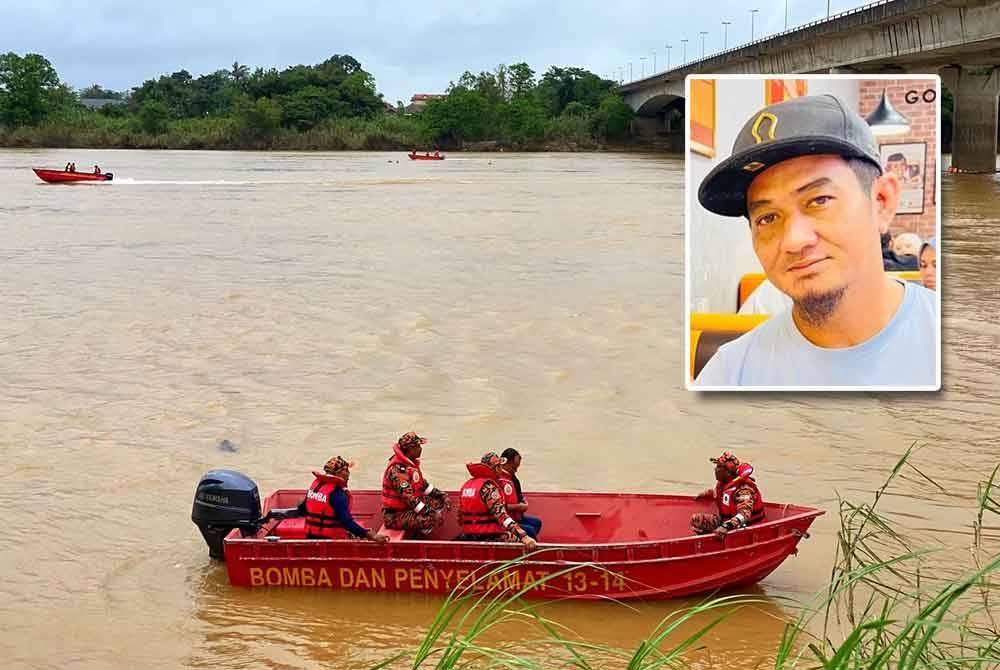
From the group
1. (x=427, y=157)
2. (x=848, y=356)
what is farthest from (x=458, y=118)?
(x=848, y=356)

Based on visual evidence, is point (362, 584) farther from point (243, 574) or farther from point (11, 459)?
point (11, 459)

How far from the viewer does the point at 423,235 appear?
101 feet

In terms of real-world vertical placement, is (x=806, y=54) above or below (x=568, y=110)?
below

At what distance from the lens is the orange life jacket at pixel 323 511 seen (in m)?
8.73

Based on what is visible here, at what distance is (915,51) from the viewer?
2812cm

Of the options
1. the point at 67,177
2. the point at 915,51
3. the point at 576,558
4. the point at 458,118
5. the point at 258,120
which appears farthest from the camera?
the point at 458,118

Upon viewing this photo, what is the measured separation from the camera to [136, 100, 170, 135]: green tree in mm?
97062

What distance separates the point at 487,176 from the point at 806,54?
26933 mm

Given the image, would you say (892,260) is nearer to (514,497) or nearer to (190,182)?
(514,497)

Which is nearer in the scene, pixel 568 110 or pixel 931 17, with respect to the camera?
pixel 931 17

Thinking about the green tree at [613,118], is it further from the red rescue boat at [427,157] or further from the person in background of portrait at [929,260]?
the person in background of portrait at [929,260]

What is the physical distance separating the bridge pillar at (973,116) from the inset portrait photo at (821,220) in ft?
135

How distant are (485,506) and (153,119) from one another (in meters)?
94.1

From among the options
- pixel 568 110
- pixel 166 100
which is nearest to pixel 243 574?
pixel 568 110
